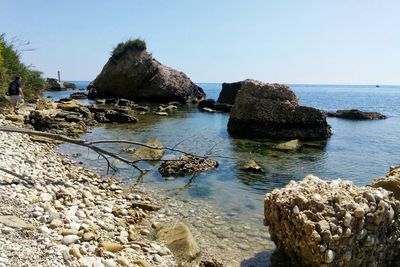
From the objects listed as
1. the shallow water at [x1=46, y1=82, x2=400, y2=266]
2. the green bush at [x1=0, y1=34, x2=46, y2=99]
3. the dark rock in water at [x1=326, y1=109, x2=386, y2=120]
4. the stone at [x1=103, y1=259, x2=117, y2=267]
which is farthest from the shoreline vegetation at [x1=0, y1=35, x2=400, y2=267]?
the dark rock in water at [x1=326, y1=109, x2=386, y2=120]

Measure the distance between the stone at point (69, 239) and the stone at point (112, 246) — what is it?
1.60ft

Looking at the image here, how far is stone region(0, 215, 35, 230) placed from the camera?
22.2 feet

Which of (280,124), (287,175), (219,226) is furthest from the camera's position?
(280,124)

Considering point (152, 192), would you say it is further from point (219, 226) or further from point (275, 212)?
point (275, 212)

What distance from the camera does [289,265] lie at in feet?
24.2

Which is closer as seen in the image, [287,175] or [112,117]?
[287,175]

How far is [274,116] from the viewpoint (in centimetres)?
2589

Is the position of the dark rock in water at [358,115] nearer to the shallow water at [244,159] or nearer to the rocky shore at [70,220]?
the shallow water at [244,159]

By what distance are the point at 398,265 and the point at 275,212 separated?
8.17 feet

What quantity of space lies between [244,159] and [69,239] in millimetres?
12297

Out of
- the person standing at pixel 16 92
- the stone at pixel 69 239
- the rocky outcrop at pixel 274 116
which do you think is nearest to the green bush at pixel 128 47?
the rocky outcrop at pixel 274 116

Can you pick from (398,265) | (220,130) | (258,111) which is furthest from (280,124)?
(398,265)

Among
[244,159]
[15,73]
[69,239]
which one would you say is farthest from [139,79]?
[69,239]

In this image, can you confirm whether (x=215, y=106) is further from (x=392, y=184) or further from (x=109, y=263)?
(x=109, y=263)
